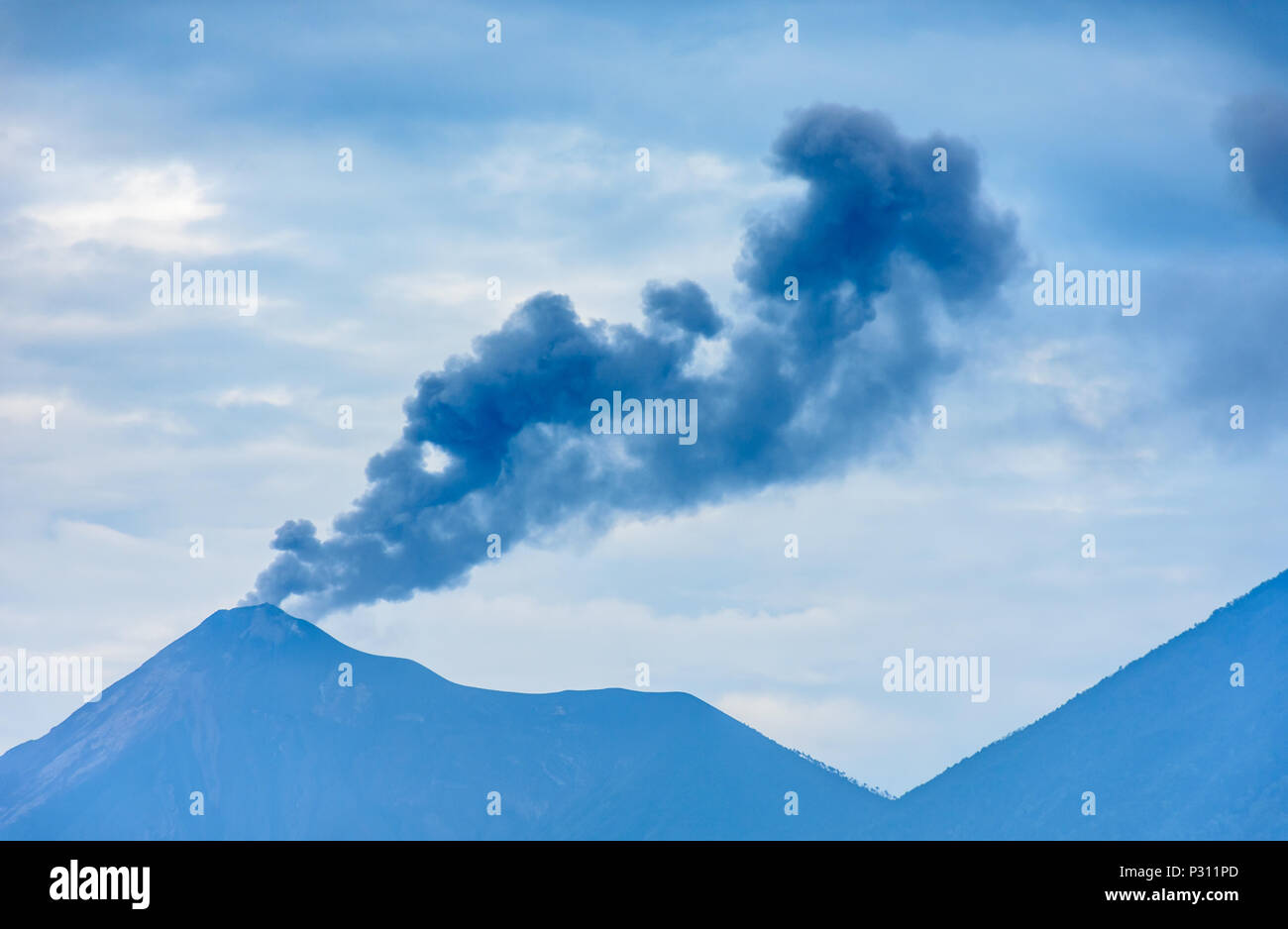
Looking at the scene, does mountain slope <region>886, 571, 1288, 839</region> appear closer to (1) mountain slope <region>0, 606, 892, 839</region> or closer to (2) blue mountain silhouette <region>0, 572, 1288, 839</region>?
(2) blue mountain silhouette <region>0, 572, 1288, 839</region>

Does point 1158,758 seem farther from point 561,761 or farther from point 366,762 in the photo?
point 366,762

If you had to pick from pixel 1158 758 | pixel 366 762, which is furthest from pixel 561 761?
pixel 1158 758

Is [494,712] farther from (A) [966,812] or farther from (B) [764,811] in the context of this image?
(A) [966,812]

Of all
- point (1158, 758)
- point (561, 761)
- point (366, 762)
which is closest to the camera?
point (1158, 758)

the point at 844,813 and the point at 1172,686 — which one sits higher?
the point at 1172,686

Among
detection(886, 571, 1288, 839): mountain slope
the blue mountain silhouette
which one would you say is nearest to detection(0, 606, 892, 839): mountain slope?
the blue mountain silhouette
